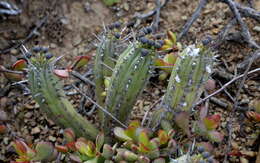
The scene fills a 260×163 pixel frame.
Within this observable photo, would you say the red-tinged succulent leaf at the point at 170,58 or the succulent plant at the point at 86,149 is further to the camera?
the red-tinged succulent leaf at the point at 170,58

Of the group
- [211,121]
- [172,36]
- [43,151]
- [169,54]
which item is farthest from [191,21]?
[43,151]

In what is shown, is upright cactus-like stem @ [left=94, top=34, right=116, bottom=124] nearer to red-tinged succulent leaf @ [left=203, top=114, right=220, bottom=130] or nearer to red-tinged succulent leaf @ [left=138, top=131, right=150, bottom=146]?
red-tinged succulent leaf @ [left=138, top=131, right=150, bottom=146]

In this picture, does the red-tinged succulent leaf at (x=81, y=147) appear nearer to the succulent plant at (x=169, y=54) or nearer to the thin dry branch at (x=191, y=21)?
the succulent plant at (x=169, y=54)

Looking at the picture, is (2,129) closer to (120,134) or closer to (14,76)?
(14,76)

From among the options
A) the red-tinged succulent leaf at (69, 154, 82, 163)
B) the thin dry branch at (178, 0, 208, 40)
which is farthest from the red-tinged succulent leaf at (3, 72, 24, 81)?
the thin dry branch at (178, 0, 208, 40)

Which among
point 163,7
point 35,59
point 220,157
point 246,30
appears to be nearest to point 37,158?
point 35,59

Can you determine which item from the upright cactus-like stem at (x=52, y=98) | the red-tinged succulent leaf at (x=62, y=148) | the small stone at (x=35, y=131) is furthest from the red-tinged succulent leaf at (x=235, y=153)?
the small stone at (x=35, y=131)
